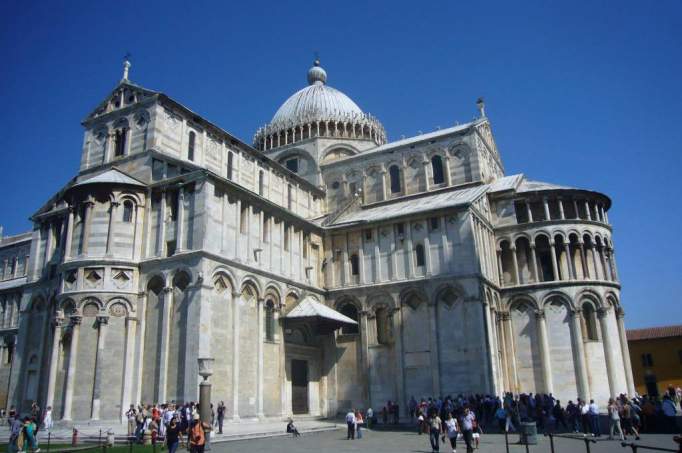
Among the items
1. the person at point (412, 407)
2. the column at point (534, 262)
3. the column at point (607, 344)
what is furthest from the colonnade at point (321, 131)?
the person at point (412, 407)

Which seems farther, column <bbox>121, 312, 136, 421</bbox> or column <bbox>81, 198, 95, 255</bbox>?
column <bbox>81, 198, 95, 255</bbox>

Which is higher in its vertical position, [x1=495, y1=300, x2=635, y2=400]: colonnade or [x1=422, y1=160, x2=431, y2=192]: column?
[x1=422, y1=160, x2=431, y2=192]: column

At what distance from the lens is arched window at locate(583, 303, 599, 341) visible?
3378cm

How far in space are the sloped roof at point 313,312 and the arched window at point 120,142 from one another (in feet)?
41.2

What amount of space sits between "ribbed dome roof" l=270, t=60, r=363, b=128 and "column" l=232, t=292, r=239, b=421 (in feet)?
74.2

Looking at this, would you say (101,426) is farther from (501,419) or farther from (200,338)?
(501,419)

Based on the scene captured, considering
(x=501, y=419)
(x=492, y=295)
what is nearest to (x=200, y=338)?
(x=501, y=419)

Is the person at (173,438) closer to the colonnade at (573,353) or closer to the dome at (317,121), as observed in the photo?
the colonnade at (573,353)

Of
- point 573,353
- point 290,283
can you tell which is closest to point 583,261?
point 573,353

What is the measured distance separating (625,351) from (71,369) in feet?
101

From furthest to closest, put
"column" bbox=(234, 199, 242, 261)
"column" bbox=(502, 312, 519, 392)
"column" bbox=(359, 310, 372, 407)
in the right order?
"column" bbox=(502, 312, 519, 392), "column" bbox=(359, 310, 372, 407), "column" bbox=(234, 199, 242, 261)

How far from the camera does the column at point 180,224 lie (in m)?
26.3

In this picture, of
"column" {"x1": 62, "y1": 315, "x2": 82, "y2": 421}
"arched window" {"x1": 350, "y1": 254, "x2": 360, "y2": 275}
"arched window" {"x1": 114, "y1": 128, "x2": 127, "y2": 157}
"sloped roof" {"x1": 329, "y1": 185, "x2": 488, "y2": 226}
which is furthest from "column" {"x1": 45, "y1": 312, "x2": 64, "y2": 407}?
"sloped roof" {"x1": 329, "y1": 185, "x2": 488, "y2": 226}

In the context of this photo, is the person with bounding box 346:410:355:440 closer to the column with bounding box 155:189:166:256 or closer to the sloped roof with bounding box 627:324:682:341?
the column with bounding box 155:189:166:256
